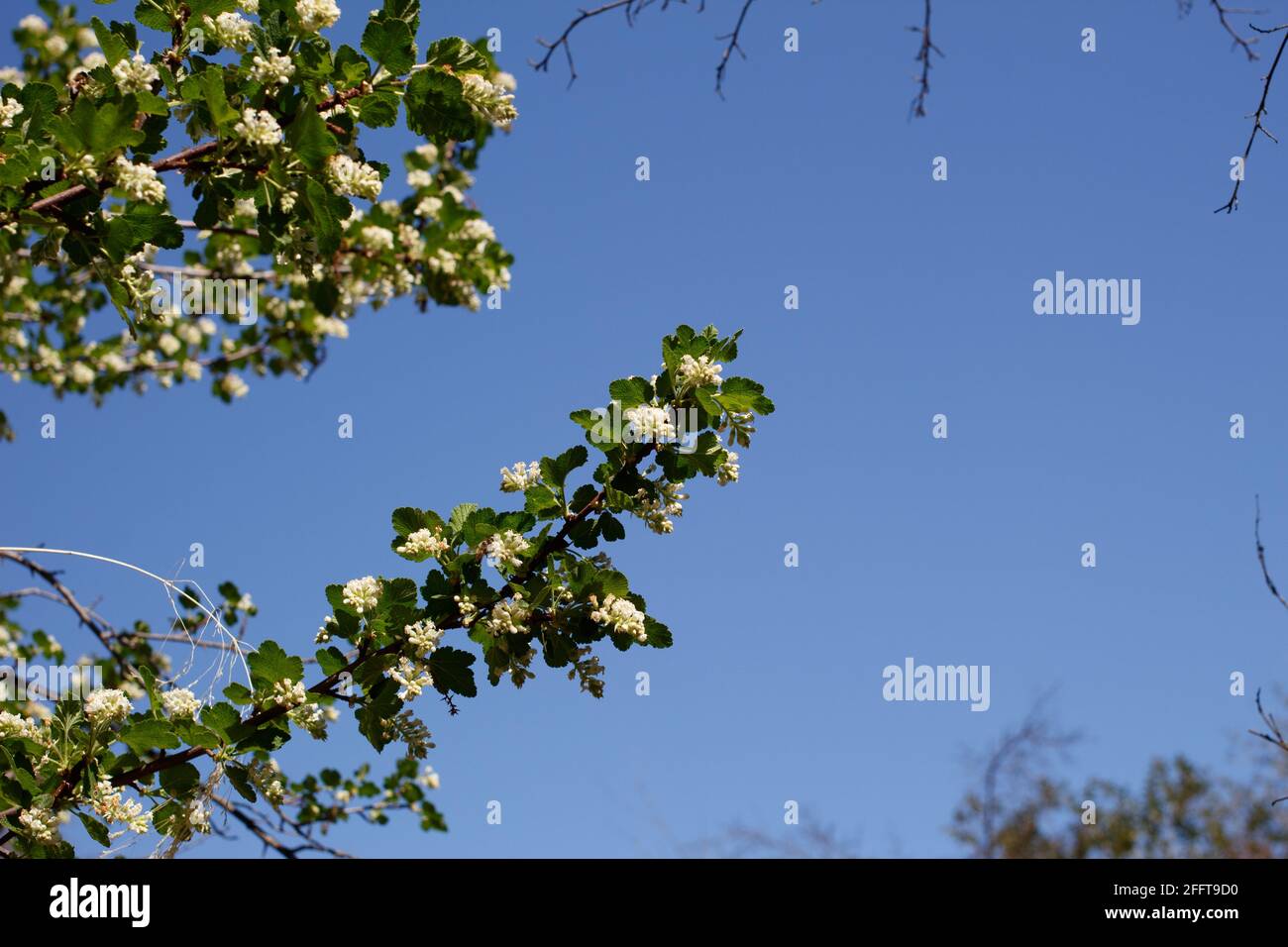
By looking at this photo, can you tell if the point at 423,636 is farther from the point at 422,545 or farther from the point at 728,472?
the point at 728,472

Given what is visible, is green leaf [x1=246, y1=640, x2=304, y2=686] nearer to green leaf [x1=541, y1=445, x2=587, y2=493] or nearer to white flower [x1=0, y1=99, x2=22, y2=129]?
green leaf [x1=541, y1=445, x2=587, y2=493]

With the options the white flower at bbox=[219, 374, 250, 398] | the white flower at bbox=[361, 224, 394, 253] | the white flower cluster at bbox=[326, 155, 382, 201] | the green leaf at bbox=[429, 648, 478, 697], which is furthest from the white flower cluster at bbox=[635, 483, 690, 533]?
the white flower at bbox=[219, 374, 250, 398]

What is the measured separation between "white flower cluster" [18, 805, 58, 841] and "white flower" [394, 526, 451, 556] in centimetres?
119

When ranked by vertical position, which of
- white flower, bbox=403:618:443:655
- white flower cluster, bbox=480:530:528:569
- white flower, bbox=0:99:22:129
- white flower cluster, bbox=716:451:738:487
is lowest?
white flower, bbox=403:618:443:655

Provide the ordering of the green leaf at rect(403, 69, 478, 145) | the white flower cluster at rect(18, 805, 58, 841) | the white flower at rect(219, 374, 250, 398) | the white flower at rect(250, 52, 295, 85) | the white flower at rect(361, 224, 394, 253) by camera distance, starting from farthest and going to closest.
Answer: the white flower at rect(219, 374, 250, 398) → the white flower at rect(361, 224, 394, 253) → the green leaf at rect(403, 69, 478, 145) → the white flower at rect(250, 52, 295, 85) → the white flower cluster at rect(18, 805, 58, 841)

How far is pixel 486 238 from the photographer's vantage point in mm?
4336

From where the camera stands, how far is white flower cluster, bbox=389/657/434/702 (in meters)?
2.99

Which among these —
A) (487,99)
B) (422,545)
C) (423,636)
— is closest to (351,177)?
(487,99)

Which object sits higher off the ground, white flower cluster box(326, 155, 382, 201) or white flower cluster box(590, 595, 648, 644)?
white flower cluster box(326, 155, 382, 201)

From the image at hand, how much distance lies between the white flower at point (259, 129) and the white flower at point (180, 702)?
5.27ft

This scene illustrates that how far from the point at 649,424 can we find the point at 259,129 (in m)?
1.44
